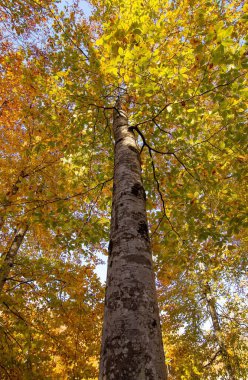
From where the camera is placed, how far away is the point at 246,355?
728 cm

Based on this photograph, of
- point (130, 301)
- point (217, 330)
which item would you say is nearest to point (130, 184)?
point (130, 301)

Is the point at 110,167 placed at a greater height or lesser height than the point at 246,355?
greater

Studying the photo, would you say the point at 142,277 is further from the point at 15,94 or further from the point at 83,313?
the point at 15,94

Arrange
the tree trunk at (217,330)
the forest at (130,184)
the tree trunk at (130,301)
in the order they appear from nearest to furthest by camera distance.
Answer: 1. the tree trunk at (130,301)
2. the forest at (130,184)
3. the tree trunk at (217,330)

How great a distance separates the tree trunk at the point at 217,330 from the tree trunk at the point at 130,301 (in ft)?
24.2

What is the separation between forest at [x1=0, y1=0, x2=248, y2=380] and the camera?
82.1 inches

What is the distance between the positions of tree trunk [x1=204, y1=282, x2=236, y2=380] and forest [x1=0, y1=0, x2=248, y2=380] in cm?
4

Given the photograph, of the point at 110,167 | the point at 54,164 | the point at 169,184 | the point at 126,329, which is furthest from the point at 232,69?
the point at 54,164

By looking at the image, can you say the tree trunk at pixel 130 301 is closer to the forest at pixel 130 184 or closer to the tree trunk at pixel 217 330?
the forest at pixel 130 184

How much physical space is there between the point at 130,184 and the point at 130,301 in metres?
1.22

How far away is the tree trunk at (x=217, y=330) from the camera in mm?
6988

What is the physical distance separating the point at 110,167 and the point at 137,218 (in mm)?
3076

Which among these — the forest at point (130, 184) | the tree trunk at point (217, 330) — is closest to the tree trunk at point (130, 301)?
the forest at point (130, 184)

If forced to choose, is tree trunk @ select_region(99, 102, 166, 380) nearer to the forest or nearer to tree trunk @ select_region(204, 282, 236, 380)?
the forest
